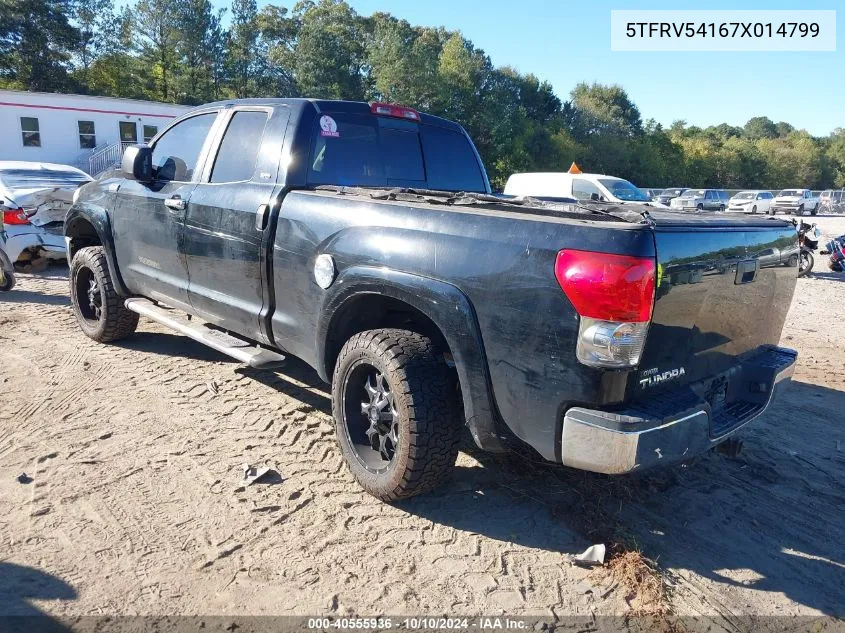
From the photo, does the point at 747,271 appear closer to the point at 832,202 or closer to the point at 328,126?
the point at 328,126

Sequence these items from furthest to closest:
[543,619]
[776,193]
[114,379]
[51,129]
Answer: [776,193] → [51,129] → [114,379] → [543,619]

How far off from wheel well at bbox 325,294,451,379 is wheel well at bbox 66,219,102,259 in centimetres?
354

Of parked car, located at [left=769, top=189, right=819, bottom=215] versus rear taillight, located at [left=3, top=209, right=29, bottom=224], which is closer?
rear taillight, located at [left=3, top=209, right=29, bottom=224]

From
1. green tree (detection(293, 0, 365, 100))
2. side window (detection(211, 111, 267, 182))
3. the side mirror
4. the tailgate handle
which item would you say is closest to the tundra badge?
the tailgate handle

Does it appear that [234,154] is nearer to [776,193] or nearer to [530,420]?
[530,420]

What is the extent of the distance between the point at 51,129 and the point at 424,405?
89.4ft

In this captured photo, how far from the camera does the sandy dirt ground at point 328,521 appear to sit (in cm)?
258

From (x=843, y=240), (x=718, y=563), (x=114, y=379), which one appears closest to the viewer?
(x=718, y=563)

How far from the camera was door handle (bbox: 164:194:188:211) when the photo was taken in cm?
435

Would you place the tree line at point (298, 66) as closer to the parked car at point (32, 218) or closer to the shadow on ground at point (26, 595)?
the parked car at point (32, 218)

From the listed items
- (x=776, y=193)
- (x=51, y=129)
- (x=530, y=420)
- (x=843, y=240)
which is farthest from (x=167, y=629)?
(x=776, y=193)

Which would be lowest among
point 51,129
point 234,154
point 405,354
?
point 405,354

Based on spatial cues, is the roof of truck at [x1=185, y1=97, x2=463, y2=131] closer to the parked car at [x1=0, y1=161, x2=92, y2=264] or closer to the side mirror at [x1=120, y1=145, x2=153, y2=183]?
the side mirror at [x1=120, y1=145, x2=153, y2=183]

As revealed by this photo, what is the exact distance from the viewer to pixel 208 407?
4.40 metres
